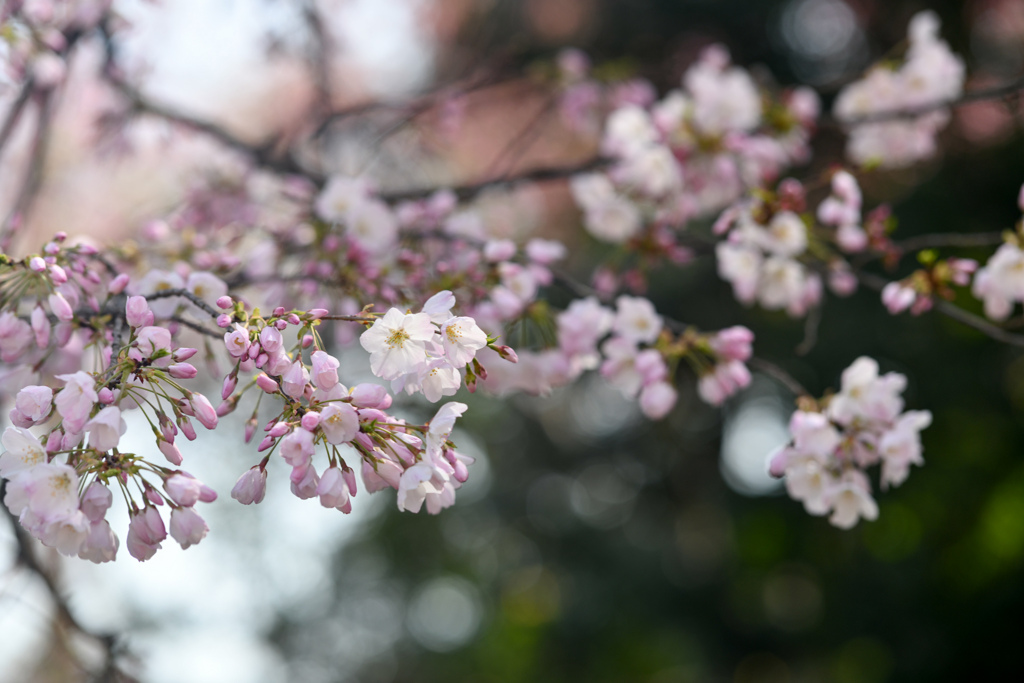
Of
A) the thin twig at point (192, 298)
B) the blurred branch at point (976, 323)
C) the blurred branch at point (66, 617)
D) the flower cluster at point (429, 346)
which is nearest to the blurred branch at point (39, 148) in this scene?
the blurred branch at point (66, 617)

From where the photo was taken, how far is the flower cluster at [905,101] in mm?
1441

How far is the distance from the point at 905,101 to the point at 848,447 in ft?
3.05

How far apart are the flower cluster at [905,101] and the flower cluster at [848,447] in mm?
699

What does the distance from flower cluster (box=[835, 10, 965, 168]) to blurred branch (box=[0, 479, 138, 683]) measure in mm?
1546

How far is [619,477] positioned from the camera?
374 cm

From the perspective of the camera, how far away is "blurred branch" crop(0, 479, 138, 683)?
0.96 metres

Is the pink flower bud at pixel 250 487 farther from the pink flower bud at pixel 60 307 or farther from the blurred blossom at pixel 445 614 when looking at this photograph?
the blurred blossom at pixel 445 614

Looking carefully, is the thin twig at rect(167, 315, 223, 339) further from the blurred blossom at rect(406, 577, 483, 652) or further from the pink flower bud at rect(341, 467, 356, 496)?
the blurred blossom at rect(406, 577, 483, 652)

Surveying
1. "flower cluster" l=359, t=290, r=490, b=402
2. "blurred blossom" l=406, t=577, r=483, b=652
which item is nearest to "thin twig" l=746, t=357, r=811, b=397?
"flower cluster" l=359, t=290, r=490, b=402

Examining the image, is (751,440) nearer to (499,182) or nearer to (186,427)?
(499,182)

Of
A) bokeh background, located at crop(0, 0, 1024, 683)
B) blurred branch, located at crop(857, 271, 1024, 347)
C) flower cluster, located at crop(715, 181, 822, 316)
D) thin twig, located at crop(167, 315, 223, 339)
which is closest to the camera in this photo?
thin twig, located at crop(167, 315, 223, 339)

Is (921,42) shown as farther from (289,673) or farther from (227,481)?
(289,673)

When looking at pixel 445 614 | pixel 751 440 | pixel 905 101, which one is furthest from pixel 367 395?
pixel 445 614

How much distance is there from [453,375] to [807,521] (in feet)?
9.21
